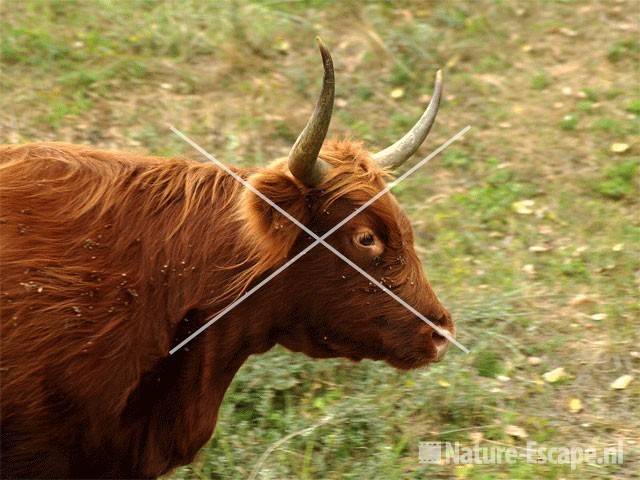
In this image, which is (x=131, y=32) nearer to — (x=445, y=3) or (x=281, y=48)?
(x=281, y=48)

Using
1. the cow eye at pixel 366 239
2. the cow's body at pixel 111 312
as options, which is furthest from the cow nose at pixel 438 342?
the cow's body at pixel 111 312

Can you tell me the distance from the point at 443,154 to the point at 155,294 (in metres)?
4.67

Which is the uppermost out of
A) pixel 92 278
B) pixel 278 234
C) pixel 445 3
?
pixel 445 3

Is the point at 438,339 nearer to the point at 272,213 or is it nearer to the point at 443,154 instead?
the point at 272,213

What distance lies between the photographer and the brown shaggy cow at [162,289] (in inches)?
159

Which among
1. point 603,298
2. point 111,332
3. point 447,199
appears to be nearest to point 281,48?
point 447,199

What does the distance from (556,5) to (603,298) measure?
172 inches

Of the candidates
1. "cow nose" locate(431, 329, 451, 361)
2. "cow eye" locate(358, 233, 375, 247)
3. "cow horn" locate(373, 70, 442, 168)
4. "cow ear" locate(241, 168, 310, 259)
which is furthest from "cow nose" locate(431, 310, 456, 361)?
"cow ear" locate(241, 168, 310, 259)

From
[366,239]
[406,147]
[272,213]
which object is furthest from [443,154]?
[272,213]

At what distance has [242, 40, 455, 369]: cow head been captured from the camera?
4.27m

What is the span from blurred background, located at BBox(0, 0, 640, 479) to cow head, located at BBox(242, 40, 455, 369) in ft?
3.14

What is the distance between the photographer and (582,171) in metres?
8.09

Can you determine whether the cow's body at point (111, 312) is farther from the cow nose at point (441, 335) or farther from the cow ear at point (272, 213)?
the cow nose at point (441, 335)

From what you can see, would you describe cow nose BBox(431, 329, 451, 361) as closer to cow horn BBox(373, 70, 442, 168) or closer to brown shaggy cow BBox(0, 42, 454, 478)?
brown shaggy cow BBox(0, 42, 454, 478)
